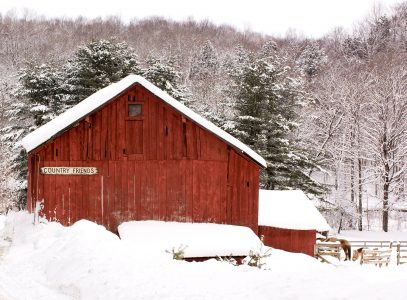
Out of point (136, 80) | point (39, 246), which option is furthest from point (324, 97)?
point (39, 246)

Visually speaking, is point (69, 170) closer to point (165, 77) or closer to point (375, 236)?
point (165, 77)

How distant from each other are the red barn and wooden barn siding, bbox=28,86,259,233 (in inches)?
1.6

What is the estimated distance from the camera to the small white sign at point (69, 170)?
17203 millimetres

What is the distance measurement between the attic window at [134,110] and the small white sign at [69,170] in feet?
8.91

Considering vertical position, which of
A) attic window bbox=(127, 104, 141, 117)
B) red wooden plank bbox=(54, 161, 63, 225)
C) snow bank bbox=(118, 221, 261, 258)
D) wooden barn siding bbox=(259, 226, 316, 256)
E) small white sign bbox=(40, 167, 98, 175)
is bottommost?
wooden barn siding bbox=(259, 226, 316, 256)

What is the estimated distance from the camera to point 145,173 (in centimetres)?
1795

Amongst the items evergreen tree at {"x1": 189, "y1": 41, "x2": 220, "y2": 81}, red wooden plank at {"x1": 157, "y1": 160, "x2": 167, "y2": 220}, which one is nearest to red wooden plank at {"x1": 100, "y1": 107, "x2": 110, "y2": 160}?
red wooden plank at {"x1": 157, "y1": 160, "x2": 167, "y2": 220}

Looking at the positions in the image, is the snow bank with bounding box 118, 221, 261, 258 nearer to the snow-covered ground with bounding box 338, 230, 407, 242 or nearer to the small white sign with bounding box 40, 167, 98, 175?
the small white sign with bounding box 40, 167, 98, 175

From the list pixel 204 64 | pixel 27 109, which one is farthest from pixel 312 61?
pixel 27 109

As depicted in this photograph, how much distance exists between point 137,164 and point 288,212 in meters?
8.04

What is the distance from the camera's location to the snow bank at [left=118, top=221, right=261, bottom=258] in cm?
1502

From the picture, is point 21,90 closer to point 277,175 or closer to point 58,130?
point 58,130

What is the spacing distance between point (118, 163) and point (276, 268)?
7563 millimetres

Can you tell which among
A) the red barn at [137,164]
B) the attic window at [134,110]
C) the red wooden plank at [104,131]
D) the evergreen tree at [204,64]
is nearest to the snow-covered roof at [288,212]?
the red barn at [137,164]
